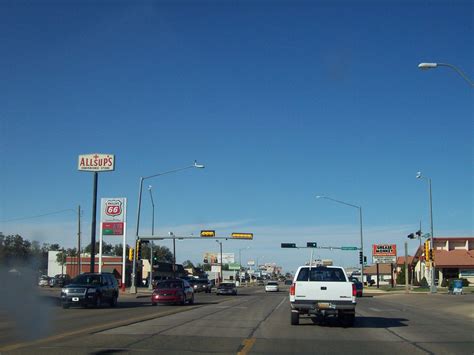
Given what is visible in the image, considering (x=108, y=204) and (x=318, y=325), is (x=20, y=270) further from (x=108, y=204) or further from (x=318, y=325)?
(x=108, y=204)

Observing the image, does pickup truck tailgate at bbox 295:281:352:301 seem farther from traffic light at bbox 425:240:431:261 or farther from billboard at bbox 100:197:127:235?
billboard at bbox 100:197:127:235

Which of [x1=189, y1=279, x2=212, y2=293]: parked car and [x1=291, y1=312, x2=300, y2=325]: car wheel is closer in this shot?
[x1=291, y1=312, x2=300, y2=325]: car wheel

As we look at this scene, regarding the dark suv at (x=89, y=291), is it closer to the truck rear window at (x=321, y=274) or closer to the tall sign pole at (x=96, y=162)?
the truck rear window at (x=321, y=274)

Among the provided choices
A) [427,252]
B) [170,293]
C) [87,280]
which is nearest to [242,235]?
[427,252]

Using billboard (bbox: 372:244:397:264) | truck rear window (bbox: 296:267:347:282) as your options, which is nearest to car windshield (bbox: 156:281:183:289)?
truck rear window (bbox: 296:267:347:282)

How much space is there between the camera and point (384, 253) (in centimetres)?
8838

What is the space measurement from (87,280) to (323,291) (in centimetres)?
1551

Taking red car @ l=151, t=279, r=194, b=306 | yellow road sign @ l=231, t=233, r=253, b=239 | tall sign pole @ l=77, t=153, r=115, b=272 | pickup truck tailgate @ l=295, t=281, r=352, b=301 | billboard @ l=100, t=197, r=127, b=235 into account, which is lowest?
red car @ l=151, t=279, r=194, b=306

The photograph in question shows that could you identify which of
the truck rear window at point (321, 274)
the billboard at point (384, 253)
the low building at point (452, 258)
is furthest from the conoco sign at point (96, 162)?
the billboard at point (384, 253)

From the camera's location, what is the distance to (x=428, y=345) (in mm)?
15383

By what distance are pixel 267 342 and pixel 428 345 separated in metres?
4.15

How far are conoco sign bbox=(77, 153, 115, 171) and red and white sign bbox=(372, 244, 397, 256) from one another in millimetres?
47420

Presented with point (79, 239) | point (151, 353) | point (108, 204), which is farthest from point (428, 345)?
point (79, 239)

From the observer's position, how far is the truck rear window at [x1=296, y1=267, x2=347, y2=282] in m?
20.4
